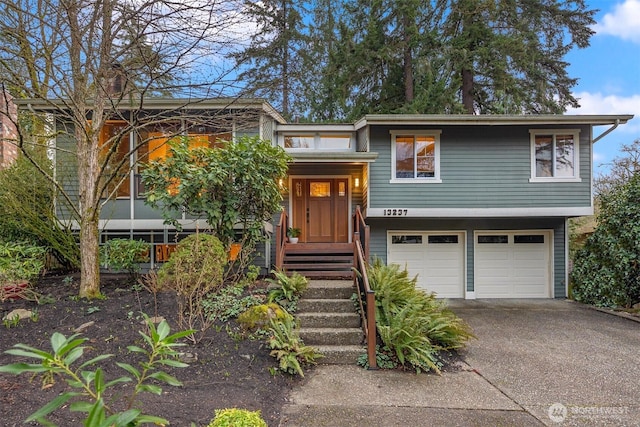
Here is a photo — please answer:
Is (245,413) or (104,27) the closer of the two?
(245,413)

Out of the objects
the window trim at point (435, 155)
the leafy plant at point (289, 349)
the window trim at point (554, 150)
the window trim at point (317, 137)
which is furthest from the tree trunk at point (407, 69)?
the leafy plant at point (289, 349)

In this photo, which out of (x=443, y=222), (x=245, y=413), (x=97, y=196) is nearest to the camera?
(x=245, y=413)

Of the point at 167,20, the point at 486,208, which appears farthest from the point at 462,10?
the point at 167,20

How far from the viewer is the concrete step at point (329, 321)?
5.81 meters

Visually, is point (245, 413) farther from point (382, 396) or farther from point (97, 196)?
point (97, 196)

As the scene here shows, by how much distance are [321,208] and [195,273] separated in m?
5.13

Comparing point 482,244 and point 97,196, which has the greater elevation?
point 97,196

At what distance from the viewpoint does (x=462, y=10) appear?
1468cm

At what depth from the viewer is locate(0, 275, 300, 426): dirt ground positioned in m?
3.42

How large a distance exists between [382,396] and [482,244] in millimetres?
7342

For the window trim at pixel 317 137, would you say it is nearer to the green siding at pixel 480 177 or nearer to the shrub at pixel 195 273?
the green siding at pixel 480 177

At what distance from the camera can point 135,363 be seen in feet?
14.7

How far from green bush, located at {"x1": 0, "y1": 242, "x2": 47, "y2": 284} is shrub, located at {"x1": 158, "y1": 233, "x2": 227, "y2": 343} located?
2553 millimetres

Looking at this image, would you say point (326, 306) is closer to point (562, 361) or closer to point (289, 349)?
point (289, 349)
